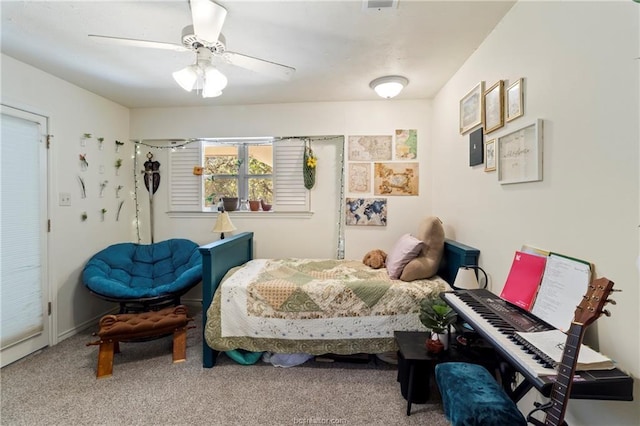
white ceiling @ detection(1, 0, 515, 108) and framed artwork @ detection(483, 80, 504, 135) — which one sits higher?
white ceiling @ detection(1, 0, 515, 108)

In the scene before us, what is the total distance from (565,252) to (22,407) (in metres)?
3.18

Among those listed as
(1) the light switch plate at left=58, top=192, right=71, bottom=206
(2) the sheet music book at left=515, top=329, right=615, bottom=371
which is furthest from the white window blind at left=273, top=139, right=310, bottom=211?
(2) the sheet music book at left=515, top=329, right=615, bottom=371

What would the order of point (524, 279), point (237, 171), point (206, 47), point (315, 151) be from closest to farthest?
point (524, 279), point (206, 47), point (315, 151), point (237, 171)

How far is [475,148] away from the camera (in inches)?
82.3

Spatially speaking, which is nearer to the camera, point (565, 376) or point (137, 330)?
point (565, 376)

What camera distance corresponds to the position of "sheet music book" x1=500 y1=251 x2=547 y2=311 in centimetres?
138

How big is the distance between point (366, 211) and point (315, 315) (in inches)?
56.8

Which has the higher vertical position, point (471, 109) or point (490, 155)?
point (471, 109)

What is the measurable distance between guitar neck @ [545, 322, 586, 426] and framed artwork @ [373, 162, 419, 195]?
7.66ft

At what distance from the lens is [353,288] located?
2148 millimetres

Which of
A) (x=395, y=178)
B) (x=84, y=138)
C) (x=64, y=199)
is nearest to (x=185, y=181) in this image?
(x=84, y=138)

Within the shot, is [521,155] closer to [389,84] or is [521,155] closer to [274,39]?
[389,84]

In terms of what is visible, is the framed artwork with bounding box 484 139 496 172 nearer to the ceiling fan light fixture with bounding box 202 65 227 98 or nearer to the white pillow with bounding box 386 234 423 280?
the white pillow with bounding box 386 234 423 280

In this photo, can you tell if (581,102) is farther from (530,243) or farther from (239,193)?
(239,193)
